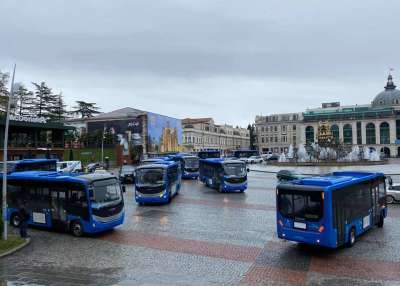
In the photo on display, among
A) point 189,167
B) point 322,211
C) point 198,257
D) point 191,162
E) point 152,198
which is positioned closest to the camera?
point 322,211

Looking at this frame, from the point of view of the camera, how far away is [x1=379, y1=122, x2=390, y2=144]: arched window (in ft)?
461

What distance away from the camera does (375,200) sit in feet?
59.0

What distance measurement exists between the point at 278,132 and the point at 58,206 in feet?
506

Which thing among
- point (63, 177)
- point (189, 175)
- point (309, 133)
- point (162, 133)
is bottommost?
point (189, 175)

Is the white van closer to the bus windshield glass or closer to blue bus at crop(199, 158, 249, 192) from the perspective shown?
the bus windshield glass

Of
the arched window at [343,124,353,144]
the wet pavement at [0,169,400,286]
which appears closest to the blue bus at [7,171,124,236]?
the wet pavement at [0,169,400,286]

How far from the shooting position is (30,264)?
13914 mm

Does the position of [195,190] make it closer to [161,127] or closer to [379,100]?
[161,127]

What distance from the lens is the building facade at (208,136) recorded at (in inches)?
5226

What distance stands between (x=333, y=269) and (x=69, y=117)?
110 m

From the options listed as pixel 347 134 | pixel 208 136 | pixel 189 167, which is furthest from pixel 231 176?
pixel 347 134

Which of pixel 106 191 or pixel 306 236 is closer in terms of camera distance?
pixel 306 236

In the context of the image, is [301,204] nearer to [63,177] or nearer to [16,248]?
[63,177]

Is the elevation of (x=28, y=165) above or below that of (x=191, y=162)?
above
